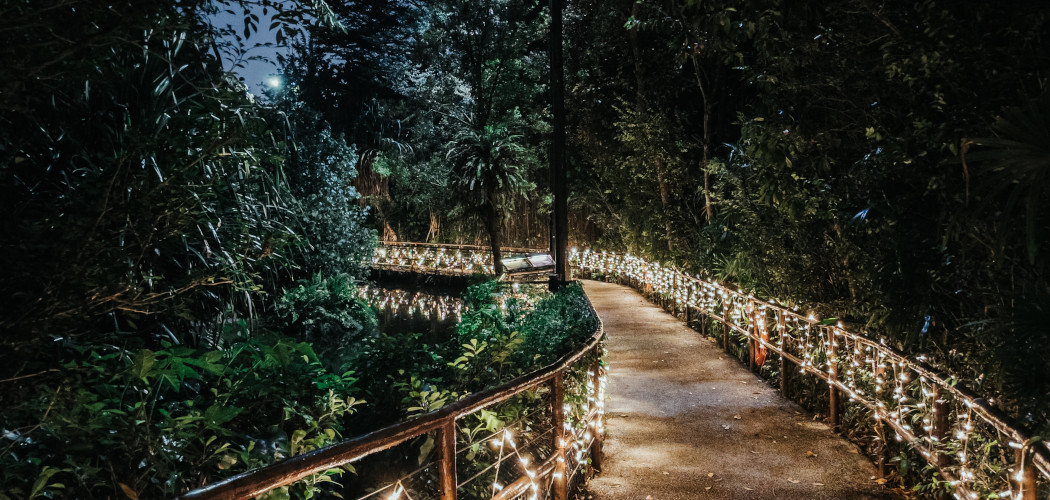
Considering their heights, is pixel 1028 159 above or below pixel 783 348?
above

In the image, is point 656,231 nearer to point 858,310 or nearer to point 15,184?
point 858,310

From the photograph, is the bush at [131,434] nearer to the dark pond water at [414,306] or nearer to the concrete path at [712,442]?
the concrete path at [712,442]

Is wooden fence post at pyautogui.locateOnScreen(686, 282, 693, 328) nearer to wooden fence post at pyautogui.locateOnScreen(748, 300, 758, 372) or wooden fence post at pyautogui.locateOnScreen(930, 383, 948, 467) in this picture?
wooden fence post at pyautogui.locateOnScreen(748, 300, 758, 372)

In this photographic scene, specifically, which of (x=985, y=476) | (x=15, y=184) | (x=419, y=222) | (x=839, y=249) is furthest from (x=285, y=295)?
(x=419, y=222)

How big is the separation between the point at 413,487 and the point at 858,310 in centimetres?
464

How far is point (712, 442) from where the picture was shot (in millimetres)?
5840

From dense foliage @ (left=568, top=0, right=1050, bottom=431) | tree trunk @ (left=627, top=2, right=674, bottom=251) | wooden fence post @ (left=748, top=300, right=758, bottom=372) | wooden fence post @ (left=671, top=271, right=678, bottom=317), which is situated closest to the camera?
dense foliage @ (left=568, top=0, right=1050, bottom=431)

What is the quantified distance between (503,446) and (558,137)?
26.4 feet

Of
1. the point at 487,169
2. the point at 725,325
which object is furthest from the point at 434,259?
the point at 725,325

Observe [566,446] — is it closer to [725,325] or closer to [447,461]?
[447,461]

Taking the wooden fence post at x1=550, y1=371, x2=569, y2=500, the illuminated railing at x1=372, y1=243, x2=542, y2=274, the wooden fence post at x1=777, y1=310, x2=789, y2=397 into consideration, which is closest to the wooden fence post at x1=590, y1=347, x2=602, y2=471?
the wooden fence post at x1=550, y1=371, x2=569, y2=500

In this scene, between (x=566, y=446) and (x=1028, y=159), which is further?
(x=566, y=446)

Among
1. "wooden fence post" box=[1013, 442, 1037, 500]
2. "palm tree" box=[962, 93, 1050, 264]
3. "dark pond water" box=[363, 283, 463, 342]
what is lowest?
"dark pond water" box=[363, 283, 463, 342]

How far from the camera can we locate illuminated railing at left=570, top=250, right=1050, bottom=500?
10.9ft
